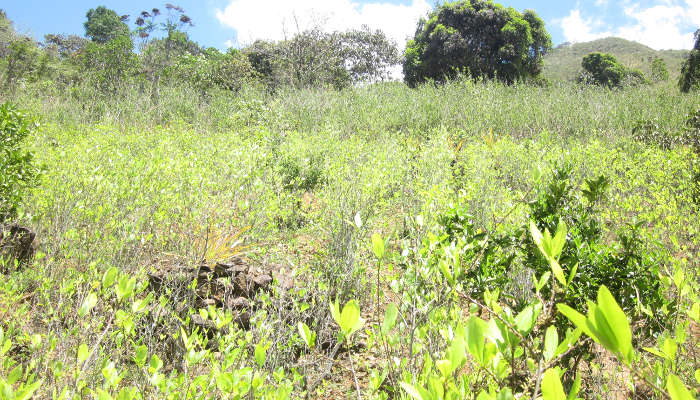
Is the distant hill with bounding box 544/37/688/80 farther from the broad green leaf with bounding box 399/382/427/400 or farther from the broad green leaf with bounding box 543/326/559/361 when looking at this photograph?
the broad green leaf with bounding box 399/382/427/400

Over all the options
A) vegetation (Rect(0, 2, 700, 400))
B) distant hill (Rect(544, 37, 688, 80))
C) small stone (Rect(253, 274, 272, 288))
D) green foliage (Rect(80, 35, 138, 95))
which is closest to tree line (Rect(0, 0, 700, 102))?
green foliage (Rect(80, 35, 138, 95))

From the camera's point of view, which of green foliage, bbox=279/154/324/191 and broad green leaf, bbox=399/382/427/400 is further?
green foliage, bbox=279/154/324/191

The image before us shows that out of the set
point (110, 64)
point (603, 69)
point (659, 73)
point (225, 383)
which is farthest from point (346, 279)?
point (603, 69)

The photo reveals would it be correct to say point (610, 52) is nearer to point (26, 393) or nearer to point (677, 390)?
point (677, 390)

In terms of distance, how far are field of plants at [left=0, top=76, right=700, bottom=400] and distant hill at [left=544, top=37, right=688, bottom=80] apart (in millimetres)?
40644

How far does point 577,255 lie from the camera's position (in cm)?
164

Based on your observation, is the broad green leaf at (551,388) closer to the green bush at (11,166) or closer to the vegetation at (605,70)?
the green bush at (11,166)

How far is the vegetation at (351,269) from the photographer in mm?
1051

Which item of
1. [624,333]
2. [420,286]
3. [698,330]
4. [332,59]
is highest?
[332,59]

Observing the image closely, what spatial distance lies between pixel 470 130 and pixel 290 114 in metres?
4.05

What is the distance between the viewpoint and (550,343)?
2.29 feet

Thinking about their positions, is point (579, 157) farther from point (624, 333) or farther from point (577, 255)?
point (624, 333)

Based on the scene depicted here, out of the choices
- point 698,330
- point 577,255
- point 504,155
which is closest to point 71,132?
point 504,155

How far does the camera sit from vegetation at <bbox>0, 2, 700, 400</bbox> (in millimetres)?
1051
